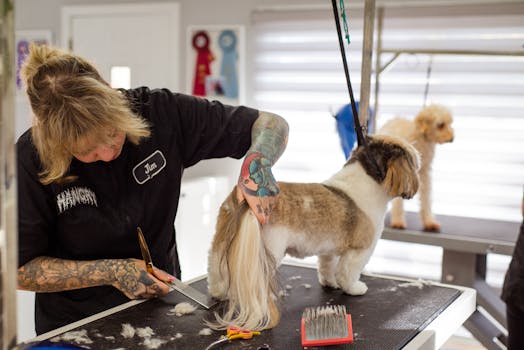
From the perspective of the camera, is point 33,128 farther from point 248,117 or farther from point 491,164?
point 491,164

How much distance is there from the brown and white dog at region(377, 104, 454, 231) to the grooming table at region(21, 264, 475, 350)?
1228mm

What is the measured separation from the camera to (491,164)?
3650 millimetres

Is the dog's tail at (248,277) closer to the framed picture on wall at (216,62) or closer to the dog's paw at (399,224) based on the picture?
the dog's paw at (399,224)

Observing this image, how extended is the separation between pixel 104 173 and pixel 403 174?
0.75 m

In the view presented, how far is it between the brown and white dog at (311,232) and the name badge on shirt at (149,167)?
0.27 meters

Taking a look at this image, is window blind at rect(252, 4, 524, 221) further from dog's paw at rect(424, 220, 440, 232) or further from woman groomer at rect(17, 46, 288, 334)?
woman groomer at rect(17, 46, 288, 334)

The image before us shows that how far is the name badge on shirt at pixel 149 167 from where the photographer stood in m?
1.61

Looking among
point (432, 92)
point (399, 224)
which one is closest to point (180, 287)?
point (399, 224)

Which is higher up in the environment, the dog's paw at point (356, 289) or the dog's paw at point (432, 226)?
the dog's paw at point (356, 289)

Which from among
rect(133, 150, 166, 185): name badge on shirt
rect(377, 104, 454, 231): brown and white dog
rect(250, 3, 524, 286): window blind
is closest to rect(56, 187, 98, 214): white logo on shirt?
rect(133, 150, 166, 185): name badge on shirt

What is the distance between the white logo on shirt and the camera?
4.87 feet

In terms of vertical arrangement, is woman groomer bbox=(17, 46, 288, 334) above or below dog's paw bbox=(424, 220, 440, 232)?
above

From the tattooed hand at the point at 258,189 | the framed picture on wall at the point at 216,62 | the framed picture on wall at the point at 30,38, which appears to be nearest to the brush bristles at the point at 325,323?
the tattooed hand at the point at 258,189

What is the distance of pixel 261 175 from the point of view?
142 cm
